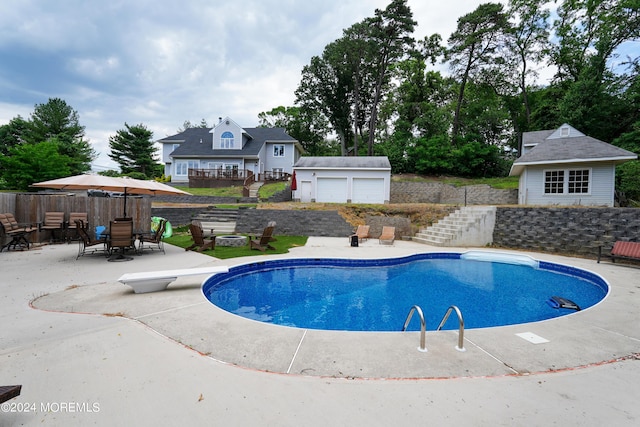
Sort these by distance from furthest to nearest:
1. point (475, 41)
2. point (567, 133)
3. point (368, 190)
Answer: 1. point (475, 41)
2. point (368, 190)
3. point (567, 133)

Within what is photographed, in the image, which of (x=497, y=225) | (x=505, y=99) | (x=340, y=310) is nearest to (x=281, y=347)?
(x=340, y=310)

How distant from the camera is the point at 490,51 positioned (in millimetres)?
30312

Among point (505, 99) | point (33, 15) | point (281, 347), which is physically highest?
point (505, 99)

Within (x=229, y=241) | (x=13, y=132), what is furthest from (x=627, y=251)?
(x=13, y=132)

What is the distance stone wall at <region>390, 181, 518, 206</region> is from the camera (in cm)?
2328

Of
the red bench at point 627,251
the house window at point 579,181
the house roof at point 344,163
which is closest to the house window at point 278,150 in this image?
the house roof at point 344,163

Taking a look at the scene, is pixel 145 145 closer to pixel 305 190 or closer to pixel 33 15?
pixel 305 190

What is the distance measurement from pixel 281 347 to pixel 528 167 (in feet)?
65.1

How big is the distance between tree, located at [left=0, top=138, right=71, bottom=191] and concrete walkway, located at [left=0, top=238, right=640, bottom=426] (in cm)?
2828

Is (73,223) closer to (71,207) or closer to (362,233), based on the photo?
(71,207)

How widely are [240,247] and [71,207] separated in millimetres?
7203

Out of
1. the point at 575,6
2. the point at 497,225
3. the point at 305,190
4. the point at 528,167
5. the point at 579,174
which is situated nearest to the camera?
the point at 497,225

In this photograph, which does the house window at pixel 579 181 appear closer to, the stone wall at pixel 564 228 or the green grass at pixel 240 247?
the stone wall at pixel 564 228

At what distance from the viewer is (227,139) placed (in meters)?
31.1
